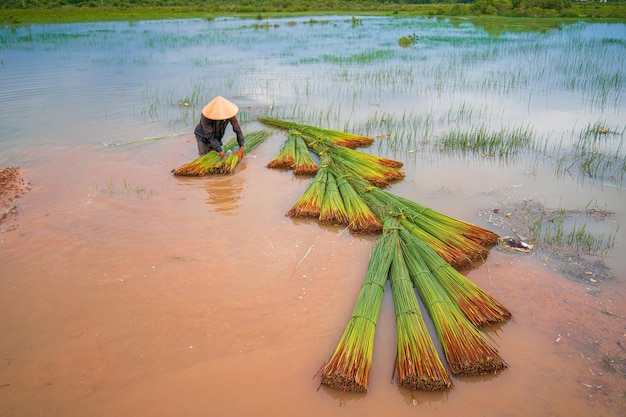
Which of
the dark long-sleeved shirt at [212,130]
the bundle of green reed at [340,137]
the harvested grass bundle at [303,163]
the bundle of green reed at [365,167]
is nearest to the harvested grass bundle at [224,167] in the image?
the dark long-sleeved shirt at [212,130]

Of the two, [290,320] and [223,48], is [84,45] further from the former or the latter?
[290,320]

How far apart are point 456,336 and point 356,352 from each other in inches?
23.8

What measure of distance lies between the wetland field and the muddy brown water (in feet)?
0.04

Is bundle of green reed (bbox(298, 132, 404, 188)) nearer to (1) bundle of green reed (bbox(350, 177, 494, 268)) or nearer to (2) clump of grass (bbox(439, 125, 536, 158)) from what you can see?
(1) bundle of green reed (bbox(350, 177, 494, 268))

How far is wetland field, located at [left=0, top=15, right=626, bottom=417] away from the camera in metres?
2.48

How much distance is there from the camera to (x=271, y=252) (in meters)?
3.79

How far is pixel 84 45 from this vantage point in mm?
15711

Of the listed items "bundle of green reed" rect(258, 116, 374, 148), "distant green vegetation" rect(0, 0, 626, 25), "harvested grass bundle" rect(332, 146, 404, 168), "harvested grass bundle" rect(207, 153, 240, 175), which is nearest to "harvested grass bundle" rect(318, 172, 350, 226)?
"harvested grass bundle" rect(332, 146, 404, 168)

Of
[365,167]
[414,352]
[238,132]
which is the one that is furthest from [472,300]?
[238,132]

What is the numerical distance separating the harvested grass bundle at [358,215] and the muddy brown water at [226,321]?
0.36ft

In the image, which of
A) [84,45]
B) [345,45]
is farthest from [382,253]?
[84,45]

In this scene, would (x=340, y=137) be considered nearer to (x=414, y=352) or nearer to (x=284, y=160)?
(x=284, y=160)

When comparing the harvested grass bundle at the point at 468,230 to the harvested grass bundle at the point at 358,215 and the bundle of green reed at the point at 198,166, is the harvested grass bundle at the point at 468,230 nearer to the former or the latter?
the harvested grass bundle at the point at 358,215

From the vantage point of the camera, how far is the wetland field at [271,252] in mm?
2484
